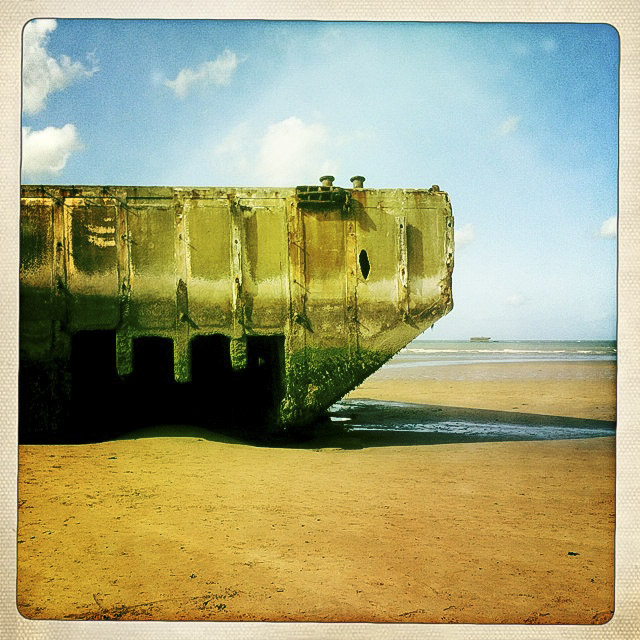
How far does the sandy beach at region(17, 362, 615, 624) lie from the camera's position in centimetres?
283

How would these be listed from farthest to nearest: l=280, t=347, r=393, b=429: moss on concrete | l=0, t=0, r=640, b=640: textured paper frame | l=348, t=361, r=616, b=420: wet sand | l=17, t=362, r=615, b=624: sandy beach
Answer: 1. l=348, t=361, r=616, b=420: wet sand
2. l=280, t=347, r=393, b=429: moss on concrete
3. l=0, t=0, r=640, b=640: textured paper frame
4. l=17, t=362, r=615, b=624: sandy beach

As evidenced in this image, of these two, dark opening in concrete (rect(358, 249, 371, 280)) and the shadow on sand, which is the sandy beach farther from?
dark opening in concrete (rect(358, 249, 371, 280))

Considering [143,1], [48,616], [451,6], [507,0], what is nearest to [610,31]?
[507,0]

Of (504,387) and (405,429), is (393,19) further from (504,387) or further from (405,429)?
(504,387)

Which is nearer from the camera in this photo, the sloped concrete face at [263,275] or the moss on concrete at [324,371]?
the sloped concrete face at [263,275]

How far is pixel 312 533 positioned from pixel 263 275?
7.26 feet

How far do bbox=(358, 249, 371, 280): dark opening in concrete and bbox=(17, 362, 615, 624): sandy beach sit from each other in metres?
1.58

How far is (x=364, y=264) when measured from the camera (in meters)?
4.60

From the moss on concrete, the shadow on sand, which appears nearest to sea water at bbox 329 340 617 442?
the shadow on sand

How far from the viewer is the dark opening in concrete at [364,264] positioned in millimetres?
4594

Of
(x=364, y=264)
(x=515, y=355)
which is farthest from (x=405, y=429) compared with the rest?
(x=515, y=355)

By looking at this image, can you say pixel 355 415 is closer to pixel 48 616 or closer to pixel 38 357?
pixel 38 357

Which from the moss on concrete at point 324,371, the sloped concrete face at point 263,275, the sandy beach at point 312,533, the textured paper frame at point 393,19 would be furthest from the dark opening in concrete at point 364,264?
the textured paper frame at point 393,19

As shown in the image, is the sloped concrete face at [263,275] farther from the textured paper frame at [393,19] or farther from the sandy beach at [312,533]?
the textured paper frame at [393,19]
